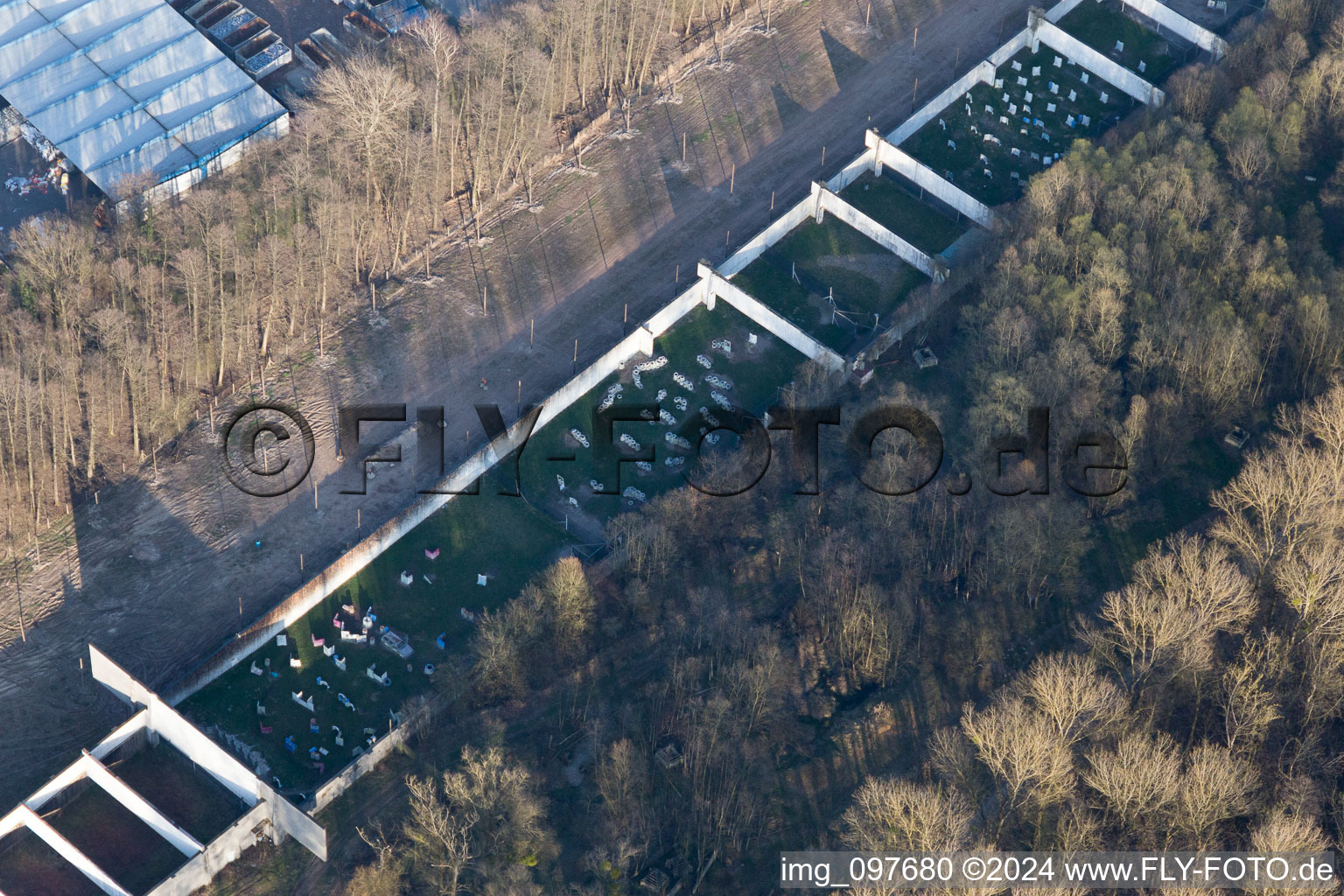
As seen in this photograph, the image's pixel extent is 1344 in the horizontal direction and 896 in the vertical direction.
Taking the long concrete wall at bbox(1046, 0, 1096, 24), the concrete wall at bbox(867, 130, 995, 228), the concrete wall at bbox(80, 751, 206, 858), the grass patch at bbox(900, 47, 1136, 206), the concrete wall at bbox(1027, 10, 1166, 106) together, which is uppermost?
the long concrete wall at bbox(1046, 0, 1096, 24)

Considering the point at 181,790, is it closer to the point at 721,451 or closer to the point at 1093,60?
the point at 721,451

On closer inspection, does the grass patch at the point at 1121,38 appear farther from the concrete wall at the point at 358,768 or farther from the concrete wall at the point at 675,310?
the concrete wall at the point at 358,768

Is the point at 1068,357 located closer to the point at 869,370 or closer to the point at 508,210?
the point at 869,370

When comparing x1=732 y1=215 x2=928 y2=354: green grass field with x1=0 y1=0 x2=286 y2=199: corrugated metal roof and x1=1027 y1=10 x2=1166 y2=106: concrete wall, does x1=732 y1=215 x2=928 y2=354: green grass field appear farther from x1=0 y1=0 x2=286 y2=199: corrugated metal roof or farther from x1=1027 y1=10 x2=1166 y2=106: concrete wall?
x1=0 y1=0 x2=286 y2=199: corrugated metal roof

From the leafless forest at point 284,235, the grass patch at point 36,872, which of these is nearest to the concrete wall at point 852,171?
the leafless forest at point 284,235

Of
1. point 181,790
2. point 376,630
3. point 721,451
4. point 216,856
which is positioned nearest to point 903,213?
point 721,451

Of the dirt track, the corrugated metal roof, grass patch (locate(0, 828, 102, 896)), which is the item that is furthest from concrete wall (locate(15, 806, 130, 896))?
the corrugated metal roof

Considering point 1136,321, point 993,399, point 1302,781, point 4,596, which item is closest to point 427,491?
point 4,596
